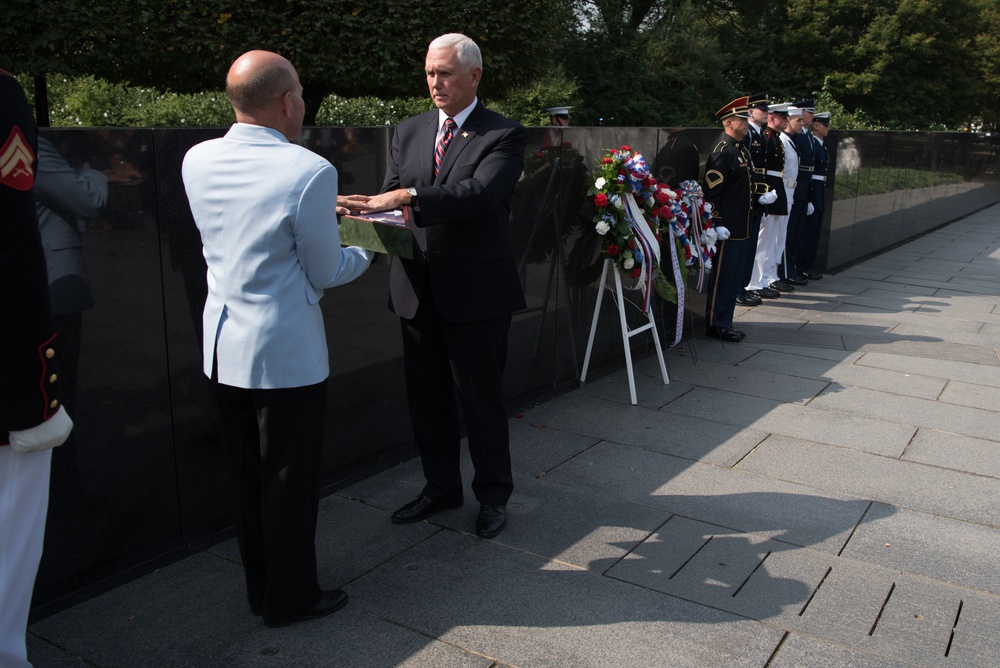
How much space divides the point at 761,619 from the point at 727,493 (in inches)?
50.2

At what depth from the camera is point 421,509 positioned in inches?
170

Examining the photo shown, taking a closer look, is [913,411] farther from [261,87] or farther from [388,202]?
[261,87]

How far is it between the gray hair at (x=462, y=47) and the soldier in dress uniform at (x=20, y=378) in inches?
71.8

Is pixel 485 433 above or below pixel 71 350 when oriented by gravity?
below

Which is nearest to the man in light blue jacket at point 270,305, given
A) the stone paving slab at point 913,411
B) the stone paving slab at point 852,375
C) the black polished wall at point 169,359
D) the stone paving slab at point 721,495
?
the black polished wall at point 169,359

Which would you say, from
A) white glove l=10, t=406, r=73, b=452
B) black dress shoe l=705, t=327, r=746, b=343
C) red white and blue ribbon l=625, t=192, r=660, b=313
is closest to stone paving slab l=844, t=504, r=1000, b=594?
red white and blue ribbon l=625, t=192, r=660, b=313

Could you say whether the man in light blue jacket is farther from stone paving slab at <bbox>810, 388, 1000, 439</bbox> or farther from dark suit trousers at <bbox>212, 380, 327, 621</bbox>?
stone paving slab at <bbox>810, 388, 1000, 439</bbox>

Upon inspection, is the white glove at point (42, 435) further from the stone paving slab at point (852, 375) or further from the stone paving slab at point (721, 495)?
the stone paving slab at point (852, 375)

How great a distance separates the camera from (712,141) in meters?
8.31

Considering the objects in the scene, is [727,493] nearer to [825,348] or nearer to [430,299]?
[430,299]

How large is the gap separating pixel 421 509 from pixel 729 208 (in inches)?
188

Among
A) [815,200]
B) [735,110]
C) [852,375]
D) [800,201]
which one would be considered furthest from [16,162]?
[815,200]

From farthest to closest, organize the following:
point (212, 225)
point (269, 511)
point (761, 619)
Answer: point (761, 619)
point (269, 511)
point (212, 225)

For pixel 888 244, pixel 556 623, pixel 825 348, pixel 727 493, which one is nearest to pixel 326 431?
pixel 556 623
